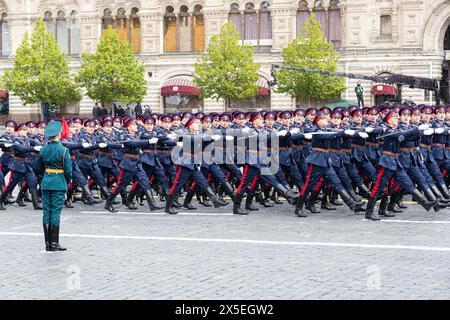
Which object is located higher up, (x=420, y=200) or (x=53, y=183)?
(x=53, y=183)

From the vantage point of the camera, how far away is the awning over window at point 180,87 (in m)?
49.3

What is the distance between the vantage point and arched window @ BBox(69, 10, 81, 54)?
5309 centimetres

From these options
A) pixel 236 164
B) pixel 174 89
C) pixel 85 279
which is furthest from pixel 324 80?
pixel 85 279

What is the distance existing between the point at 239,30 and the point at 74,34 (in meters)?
10.8

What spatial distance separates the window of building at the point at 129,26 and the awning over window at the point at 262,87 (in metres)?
8.21

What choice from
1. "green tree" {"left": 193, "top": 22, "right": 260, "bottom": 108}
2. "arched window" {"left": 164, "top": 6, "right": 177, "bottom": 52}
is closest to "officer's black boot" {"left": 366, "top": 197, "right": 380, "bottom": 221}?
"green tree" {"left": 193, "top": 22, "right": 260, "bottom": 108}

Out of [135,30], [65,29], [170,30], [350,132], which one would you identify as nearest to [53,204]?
[350,132]

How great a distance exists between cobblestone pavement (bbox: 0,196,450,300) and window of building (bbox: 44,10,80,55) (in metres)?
40.0

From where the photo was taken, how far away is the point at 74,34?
175 feet

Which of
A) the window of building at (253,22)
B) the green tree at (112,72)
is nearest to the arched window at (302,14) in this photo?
the window of building at (253,22)

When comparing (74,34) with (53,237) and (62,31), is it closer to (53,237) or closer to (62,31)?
(62,31)

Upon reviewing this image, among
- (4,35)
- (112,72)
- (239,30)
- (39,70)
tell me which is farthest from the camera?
(4,35)

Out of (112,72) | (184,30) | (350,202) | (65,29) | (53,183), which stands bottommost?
(350,202)

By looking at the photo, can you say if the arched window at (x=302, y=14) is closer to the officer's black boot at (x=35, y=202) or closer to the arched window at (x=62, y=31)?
the arched window at (x=62, y=31)
